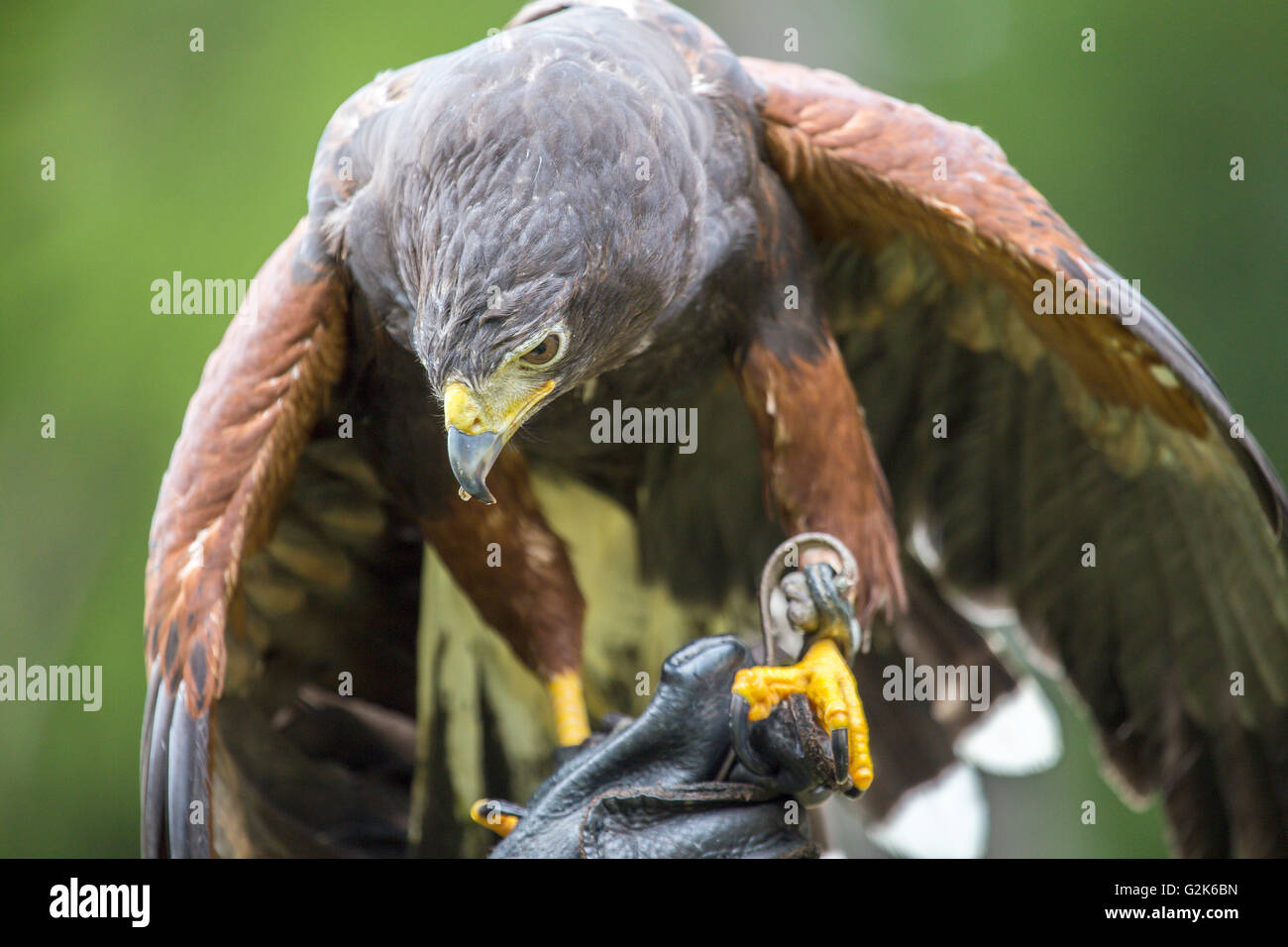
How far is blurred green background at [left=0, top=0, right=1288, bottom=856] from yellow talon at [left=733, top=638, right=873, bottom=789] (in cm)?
174

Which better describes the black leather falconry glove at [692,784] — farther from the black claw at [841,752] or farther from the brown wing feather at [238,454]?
the brown wing feather at [238,454]

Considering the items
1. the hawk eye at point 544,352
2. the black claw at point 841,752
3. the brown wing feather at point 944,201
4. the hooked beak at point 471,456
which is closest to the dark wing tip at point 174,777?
the hooked beak at point 471,456

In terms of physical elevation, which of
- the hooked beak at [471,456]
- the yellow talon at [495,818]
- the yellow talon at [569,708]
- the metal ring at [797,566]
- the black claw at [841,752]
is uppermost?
the hooked beak at [471,456]

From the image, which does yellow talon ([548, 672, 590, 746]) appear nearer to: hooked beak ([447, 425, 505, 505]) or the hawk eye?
hooked beak ([447, 425, 505, 505])

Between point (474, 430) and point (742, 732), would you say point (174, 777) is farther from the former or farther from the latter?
point (742, 732)

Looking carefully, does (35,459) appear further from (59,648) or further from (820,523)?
(820,523)

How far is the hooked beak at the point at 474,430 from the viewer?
198 centimetres

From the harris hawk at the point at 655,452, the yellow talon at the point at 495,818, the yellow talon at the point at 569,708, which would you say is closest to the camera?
the harris hawk at the point at 655,452

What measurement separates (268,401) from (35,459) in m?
2.08

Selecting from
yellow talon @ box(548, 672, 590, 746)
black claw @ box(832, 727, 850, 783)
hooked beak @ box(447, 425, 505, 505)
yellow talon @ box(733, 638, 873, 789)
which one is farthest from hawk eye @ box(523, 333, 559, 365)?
yellow talon @ box(548, 672, 590, 746)

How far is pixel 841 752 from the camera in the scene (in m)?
2.29

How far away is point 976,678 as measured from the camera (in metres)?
3.28

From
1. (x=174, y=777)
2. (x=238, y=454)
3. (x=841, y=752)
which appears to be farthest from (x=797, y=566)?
(x=174, y=777)
